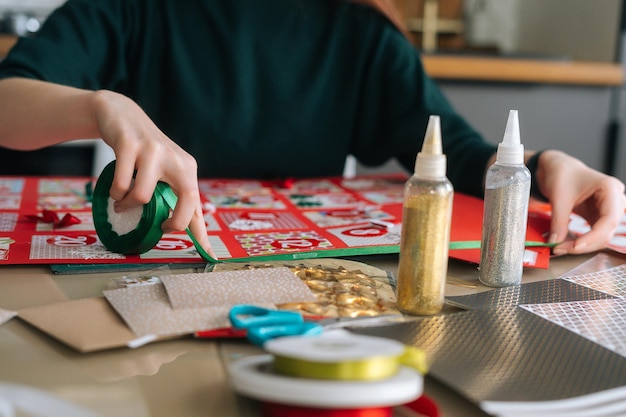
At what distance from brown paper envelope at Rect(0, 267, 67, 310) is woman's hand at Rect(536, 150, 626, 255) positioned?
0.52m

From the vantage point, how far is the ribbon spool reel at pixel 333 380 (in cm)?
34

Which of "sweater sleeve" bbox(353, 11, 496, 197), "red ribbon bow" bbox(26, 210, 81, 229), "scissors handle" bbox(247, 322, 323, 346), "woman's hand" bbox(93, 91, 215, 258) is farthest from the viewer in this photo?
"sweater sleeve" bbox(353, 11, 496, 197)

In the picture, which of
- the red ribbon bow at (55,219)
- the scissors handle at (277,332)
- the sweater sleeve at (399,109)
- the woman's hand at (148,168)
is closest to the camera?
the scissors handle at (277,332)

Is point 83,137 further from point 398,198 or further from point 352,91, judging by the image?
point 352,91

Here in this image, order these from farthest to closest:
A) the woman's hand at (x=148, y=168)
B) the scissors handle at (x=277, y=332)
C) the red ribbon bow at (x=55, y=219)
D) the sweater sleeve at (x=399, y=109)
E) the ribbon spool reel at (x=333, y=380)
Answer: the sweater sleeve at (x=399, y=109) → the red ribbon bow at (x=55, y=219) → the woman's hand at (x=148, y=168) → the scissors handle at (x=277, y=332) → the ribbon spool reel at (x=333, y=380)

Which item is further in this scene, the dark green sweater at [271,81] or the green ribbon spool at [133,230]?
the dark green sweater at [271,81]

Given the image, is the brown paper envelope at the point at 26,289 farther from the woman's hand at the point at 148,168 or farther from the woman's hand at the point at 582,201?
the woman's hand at the point at 582,201

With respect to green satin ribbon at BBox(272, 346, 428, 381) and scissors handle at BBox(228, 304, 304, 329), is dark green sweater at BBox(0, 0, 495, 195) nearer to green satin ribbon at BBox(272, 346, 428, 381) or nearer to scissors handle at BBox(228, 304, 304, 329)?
scissors handle at BBox(228, 304, 304, 329)

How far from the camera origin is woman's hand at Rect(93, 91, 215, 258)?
0.62m

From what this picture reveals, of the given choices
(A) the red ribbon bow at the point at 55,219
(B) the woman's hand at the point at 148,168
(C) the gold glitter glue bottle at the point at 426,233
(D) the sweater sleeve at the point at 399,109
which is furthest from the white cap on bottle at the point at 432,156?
(D) the sweater sleeve at the point at 399,109

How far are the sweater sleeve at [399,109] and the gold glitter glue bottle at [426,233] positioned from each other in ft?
2.00

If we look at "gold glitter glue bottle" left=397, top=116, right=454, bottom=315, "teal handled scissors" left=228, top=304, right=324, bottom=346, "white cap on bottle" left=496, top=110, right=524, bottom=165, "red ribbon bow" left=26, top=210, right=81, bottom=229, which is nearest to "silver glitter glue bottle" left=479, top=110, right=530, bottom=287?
"white cap on bottle" left=496, top=110, right=524, bottom=165

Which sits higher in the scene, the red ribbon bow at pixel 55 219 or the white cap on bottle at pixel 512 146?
the white cap on bottle at pixel 512 146

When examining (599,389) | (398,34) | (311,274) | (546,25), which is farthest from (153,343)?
(546,25)
